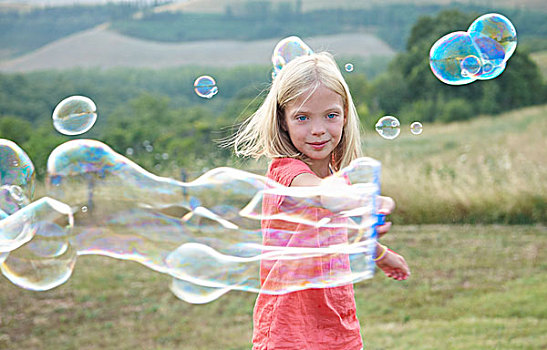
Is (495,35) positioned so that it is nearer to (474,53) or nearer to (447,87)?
(474,53)

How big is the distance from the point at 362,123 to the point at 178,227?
740 centimetres

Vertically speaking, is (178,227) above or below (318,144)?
below

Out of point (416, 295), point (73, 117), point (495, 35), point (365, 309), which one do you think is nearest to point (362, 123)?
point (416, 295)

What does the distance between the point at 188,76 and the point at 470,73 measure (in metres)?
7.83

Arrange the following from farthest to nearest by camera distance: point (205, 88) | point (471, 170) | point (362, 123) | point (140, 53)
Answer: point (140, 53) < point (362, 123) < point (471, 170) < point (205, 88)

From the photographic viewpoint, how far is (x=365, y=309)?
15.8 ft

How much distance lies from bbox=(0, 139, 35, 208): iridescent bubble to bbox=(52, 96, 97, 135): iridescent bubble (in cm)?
22

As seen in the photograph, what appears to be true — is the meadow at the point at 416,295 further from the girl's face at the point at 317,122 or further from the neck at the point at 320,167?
the girl's face at the point at 317,122

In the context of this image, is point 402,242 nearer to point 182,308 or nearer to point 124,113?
point 182,308

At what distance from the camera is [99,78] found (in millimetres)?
9648

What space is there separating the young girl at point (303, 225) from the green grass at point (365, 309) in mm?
2293

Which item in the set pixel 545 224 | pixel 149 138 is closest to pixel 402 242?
pixel 545 224

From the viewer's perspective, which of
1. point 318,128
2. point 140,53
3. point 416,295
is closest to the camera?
point 318,128

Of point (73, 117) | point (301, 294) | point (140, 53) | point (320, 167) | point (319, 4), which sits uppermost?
point (319, 4)
